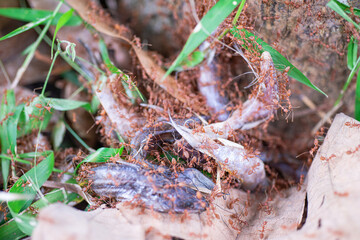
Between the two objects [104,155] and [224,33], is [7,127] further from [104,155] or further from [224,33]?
[224,33]

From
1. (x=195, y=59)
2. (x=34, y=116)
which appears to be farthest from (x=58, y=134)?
(x=195, y=59)

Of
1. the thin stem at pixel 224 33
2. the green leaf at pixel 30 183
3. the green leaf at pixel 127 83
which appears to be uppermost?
the thin stem at pixel 224 33

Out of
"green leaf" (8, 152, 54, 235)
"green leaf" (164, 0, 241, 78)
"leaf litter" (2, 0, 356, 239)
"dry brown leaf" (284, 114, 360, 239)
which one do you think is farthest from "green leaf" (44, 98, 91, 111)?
"dry brown leaf" (284, 114, 360, 239)

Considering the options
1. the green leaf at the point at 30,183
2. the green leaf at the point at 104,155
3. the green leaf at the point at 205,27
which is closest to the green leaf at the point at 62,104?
the green leaf at the point at 30,183

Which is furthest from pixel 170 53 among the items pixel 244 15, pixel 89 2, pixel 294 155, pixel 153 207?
pixel 153 207

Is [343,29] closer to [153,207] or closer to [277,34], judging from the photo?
[277,34]

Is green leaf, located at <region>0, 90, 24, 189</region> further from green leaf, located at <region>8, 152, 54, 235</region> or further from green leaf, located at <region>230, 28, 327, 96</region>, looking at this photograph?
green leaf, located at <region>230, 28, 327, 96</region>

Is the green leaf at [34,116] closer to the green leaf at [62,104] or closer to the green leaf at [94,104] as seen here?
the green leaf at [62,104]
